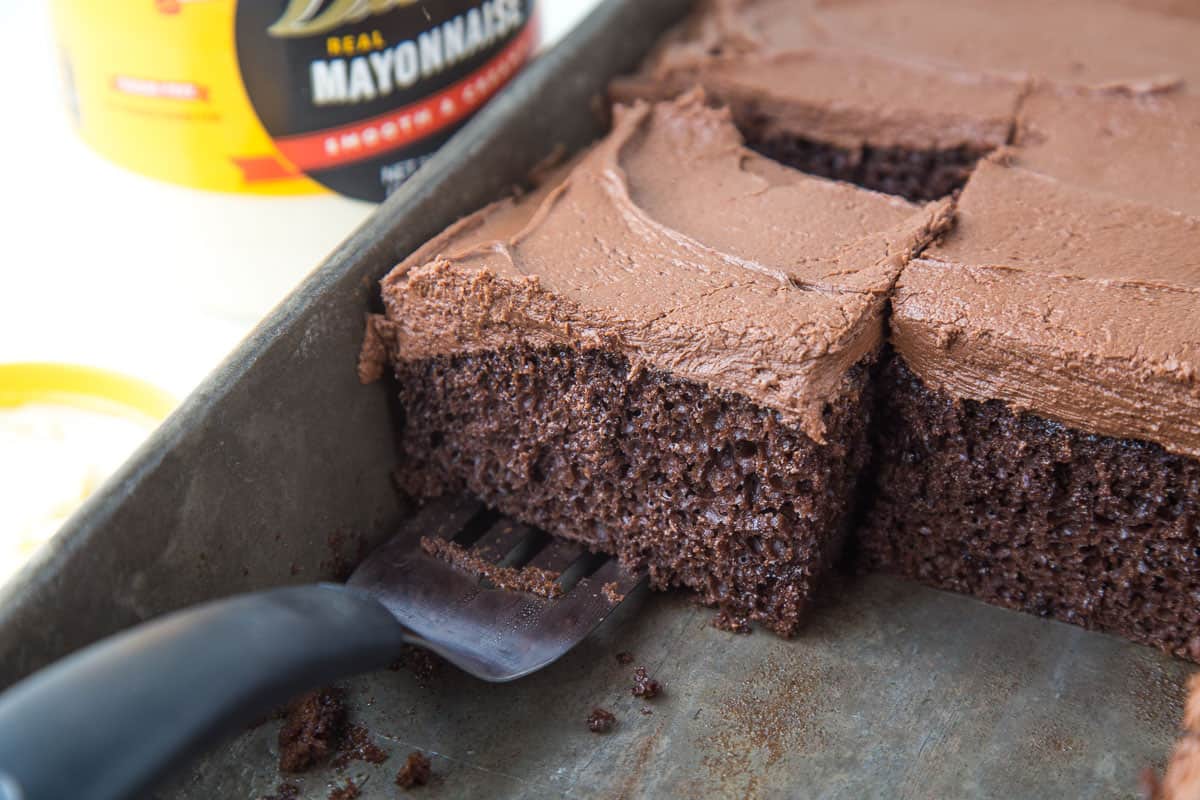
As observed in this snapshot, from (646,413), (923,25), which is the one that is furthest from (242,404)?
(923,25)

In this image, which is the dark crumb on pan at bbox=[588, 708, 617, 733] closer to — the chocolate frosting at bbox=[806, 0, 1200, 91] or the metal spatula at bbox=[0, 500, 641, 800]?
the metal spatula at bbox=[0, 500, 641, 800]

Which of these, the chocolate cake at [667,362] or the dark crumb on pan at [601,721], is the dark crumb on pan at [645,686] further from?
the chocolate cake at [667,362]

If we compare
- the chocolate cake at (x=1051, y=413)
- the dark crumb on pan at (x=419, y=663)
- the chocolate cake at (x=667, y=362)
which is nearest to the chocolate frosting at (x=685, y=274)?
the chocolate cake at (x=667, y=362)

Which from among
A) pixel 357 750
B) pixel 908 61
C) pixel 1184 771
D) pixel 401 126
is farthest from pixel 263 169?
pixel 1184 771

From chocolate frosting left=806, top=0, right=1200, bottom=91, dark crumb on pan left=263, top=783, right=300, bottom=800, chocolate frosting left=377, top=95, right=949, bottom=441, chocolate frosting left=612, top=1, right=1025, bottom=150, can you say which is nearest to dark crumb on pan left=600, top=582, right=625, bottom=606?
chocolate frosting left=377, top=95, right=949, bottom=441

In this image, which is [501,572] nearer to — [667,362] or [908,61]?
[667,362]

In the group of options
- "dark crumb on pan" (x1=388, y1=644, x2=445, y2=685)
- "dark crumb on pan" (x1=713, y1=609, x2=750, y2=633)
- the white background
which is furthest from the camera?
the white background
